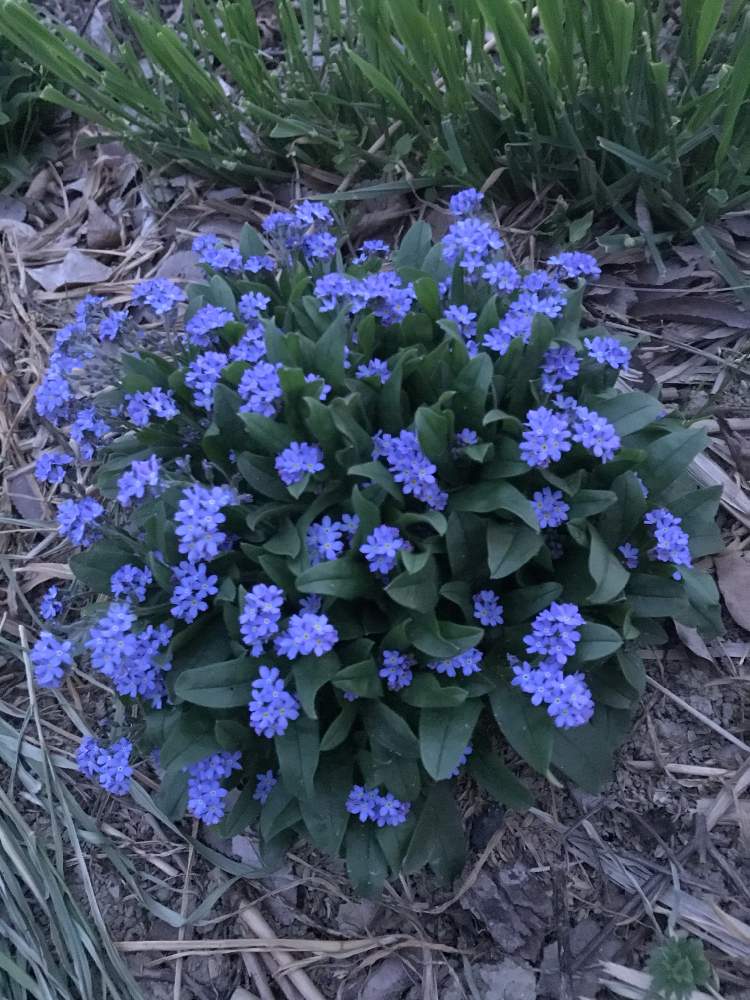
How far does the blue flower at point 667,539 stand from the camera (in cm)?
251

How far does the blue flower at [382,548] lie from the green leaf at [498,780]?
0.67m

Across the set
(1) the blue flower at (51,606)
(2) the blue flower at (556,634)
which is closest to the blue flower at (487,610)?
(2) the blue flower at (556,634)

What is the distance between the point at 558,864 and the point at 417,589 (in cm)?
95

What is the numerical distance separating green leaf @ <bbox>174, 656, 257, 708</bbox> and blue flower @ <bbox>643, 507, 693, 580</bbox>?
3.69ft

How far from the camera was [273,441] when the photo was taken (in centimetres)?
260

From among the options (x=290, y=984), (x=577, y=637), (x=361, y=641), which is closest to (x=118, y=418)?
(x=361, y=641)

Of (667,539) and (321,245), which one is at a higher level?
(321,245)

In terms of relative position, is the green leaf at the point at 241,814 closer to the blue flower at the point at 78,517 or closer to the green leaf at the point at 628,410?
the blue flower at the point at 78,517

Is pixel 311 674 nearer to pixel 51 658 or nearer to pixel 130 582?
pixel 130 582

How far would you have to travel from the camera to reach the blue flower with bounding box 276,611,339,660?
91.0 inches

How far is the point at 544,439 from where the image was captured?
2.46m

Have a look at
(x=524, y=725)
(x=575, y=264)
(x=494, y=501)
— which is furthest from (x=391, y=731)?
(x=575, y=264)

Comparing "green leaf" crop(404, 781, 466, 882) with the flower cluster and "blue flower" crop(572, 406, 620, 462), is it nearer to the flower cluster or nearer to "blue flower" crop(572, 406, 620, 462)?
the flower cluster

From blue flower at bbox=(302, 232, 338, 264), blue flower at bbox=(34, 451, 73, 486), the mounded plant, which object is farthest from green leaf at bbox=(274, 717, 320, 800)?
blue flower at bbox=(302, 232, 338, 264)
